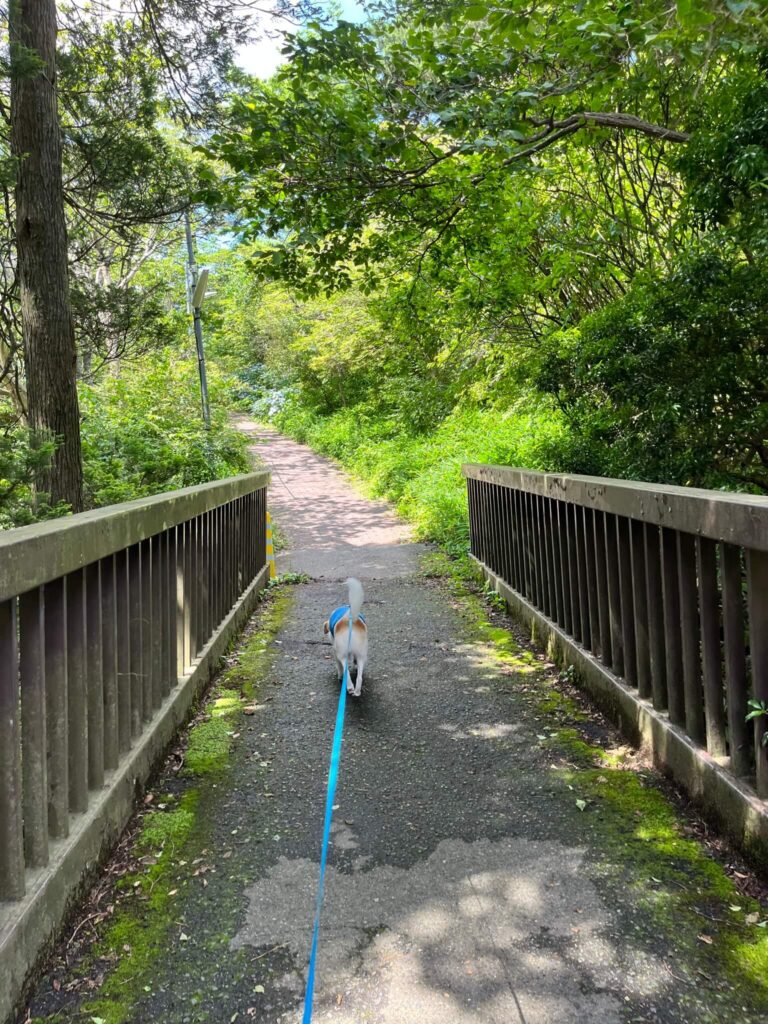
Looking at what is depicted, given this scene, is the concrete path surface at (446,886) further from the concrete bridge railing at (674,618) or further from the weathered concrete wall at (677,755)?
the concrete bridge railing at (674,618)

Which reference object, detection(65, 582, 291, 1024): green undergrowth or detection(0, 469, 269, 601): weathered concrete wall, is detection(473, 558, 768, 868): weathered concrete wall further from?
detection(0, 469, 269, 601): weathered concrete wall

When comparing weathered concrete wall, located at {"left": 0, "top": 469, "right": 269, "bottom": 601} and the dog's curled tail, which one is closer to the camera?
weathered concrete wall, located at {"left": 0, "top": 469, "right": 269, "bottom": 601}

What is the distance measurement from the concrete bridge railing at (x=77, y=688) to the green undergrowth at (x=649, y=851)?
5.75 feet

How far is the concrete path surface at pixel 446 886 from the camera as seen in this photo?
188 cm

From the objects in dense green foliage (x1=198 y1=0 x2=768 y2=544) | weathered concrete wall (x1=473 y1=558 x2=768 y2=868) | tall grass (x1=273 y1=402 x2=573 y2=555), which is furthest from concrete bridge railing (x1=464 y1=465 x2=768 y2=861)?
tall grass (x1=273 y1=402 x2=573 y2=555)

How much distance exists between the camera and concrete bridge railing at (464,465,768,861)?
7.59ft

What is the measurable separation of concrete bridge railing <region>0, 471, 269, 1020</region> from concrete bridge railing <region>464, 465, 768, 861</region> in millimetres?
2124

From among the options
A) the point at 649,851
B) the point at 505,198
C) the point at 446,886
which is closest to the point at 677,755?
the point at 649,851

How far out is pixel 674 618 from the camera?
294 cm

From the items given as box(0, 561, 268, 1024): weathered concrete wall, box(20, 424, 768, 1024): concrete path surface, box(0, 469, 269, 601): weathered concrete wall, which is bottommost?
box(20, 424, 768, 1024): concrete path surface

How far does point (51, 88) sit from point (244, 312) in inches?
1109

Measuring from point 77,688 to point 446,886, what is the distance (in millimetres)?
1400

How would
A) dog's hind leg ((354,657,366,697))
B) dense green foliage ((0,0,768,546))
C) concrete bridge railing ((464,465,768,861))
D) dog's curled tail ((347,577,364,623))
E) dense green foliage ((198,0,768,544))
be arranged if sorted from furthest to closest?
dense green foliage ((0,0,768,546)), dense green foliage ((198,0,768,544)), dog's hind leg ((354,657,366,697)), dog's curled tail ((347,577,364,623)), concrete bridge railing ((464,465,768,861))

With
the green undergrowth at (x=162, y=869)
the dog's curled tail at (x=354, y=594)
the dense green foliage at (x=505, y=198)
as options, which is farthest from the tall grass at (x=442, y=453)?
the green undergrowth at (x=162, y=869)
